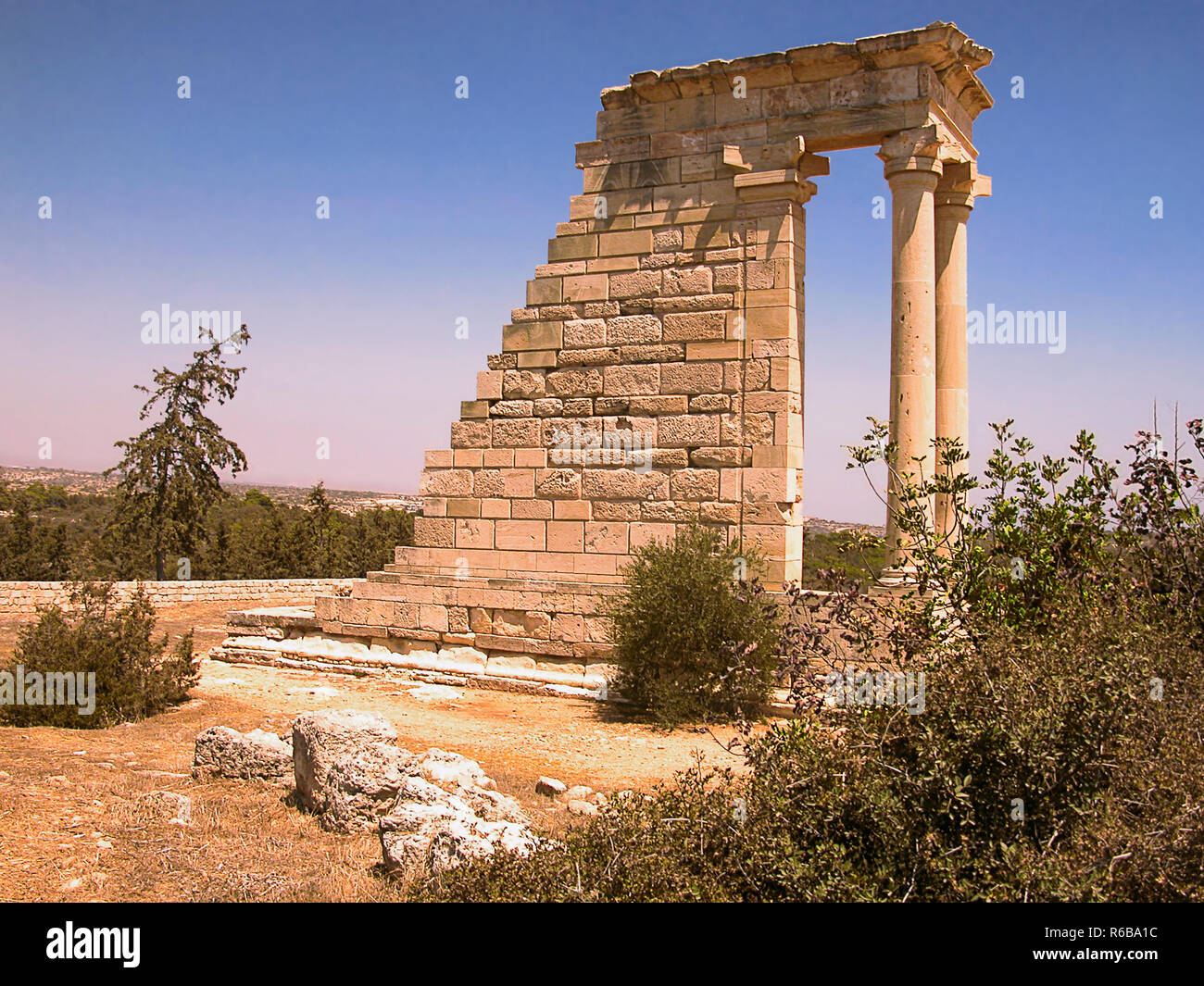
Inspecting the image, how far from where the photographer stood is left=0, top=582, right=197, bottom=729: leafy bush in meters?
8.66

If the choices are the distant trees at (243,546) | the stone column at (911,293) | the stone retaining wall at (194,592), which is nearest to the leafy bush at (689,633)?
the stone column at (911,293)

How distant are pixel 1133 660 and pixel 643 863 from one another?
2159mm

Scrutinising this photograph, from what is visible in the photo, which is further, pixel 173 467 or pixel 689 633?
pixel 173 467

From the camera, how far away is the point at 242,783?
21.4 ft

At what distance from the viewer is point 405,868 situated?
4695mm

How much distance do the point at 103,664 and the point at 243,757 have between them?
3481 millimetres

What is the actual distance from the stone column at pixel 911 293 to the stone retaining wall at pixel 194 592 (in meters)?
9.82

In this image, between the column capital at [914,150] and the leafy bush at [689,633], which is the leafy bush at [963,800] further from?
the column capital at [914,150]

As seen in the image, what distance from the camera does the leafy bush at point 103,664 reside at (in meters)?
8.66

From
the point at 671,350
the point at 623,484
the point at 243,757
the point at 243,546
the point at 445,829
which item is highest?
the point at 671,350

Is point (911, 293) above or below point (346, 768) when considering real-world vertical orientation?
above

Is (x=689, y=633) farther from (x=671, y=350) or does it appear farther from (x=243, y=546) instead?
(x=243, y=546)

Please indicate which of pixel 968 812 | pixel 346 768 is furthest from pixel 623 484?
pixel 968 812

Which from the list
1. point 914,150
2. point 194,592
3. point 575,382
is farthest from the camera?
point 194,592
